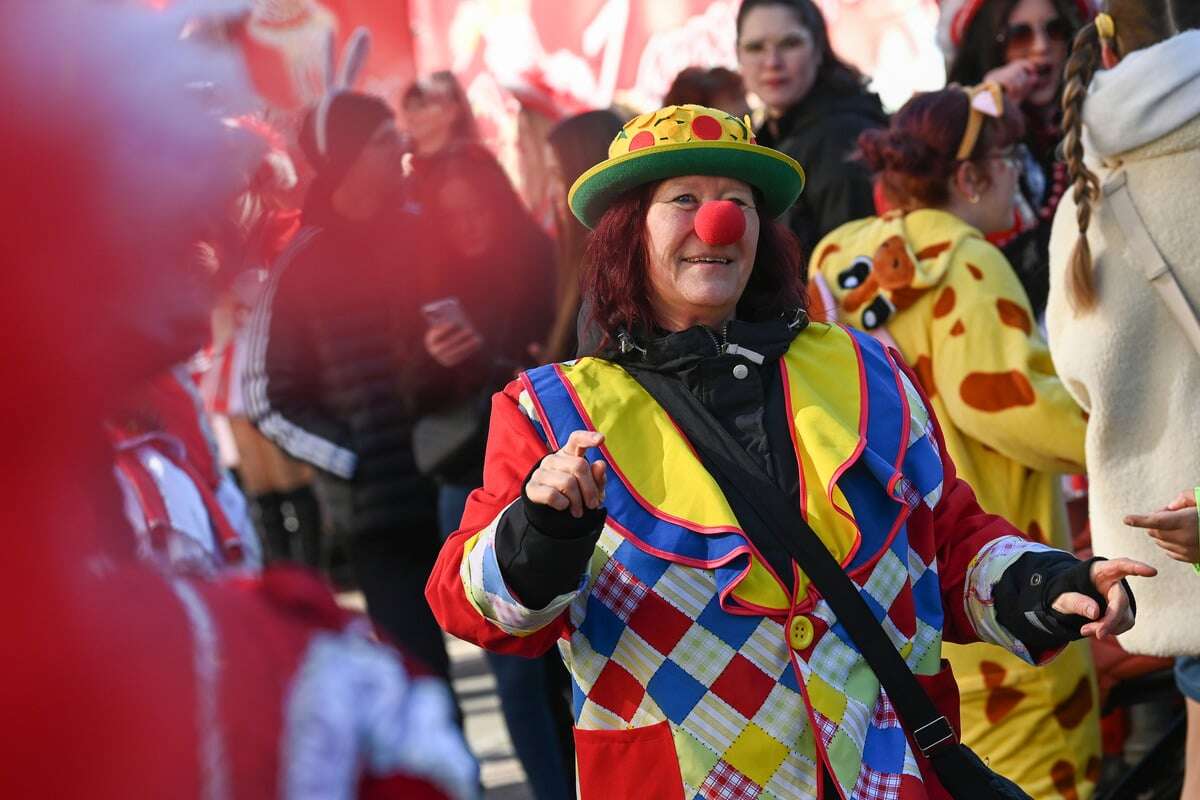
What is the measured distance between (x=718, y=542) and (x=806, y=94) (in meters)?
2.70

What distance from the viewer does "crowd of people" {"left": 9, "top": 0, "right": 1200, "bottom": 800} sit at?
3.13 feet

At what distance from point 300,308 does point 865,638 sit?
8.52 ft

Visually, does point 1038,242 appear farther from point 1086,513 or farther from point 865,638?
point 865,638

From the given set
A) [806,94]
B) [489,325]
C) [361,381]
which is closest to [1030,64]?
[806,94]

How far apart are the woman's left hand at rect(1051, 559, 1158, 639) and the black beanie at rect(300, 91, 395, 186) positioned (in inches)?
95.7

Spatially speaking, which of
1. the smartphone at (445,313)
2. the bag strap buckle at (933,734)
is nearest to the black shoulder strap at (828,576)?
the bag strap buckle at (933,734)

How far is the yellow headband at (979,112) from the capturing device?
376cm

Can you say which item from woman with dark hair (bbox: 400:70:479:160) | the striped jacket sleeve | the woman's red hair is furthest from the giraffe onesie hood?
woman with dark hair (bbox: 400:70:479:160)

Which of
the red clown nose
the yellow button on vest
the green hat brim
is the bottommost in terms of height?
the yellow button on vest

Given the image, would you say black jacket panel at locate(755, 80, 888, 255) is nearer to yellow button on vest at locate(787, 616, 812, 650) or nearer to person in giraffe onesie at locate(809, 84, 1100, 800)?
person in giraffe onesie at locate(809, 84, 1100, 800)

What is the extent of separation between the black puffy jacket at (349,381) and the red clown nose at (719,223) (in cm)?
207

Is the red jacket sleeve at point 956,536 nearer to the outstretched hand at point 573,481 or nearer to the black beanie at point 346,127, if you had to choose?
the outstretched hand at point 573,481

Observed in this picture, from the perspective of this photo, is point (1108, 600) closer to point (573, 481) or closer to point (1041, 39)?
point (573, 481)

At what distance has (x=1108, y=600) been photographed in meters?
2.19
